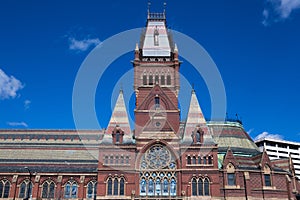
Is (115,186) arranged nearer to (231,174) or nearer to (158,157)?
(158,157)

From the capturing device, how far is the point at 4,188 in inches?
2665

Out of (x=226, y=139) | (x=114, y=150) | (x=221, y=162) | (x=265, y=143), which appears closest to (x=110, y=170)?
(x=114, y=150)

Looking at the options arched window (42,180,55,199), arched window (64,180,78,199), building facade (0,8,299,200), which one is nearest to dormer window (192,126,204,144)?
building facade (0,8,299,200)

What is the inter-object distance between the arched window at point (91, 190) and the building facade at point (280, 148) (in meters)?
118

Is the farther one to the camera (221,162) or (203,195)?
(221,162)

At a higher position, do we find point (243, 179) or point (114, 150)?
point (114, 150)

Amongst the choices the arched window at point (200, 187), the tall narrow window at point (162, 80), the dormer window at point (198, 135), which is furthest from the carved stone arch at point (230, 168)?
the tall narrow window at point (162, 80)

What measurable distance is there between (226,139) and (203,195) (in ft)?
55.9

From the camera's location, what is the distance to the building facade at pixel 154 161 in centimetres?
6316

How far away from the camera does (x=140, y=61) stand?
255 ft

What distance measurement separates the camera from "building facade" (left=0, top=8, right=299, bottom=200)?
2486 inches

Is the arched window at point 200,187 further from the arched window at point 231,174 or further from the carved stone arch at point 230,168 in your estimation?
the carved stone arch at point 230,168

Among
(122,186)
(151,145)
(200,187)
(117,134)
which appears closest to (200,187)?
(200,187)

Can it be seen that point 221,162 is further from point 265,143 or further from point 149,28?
point 265,143
